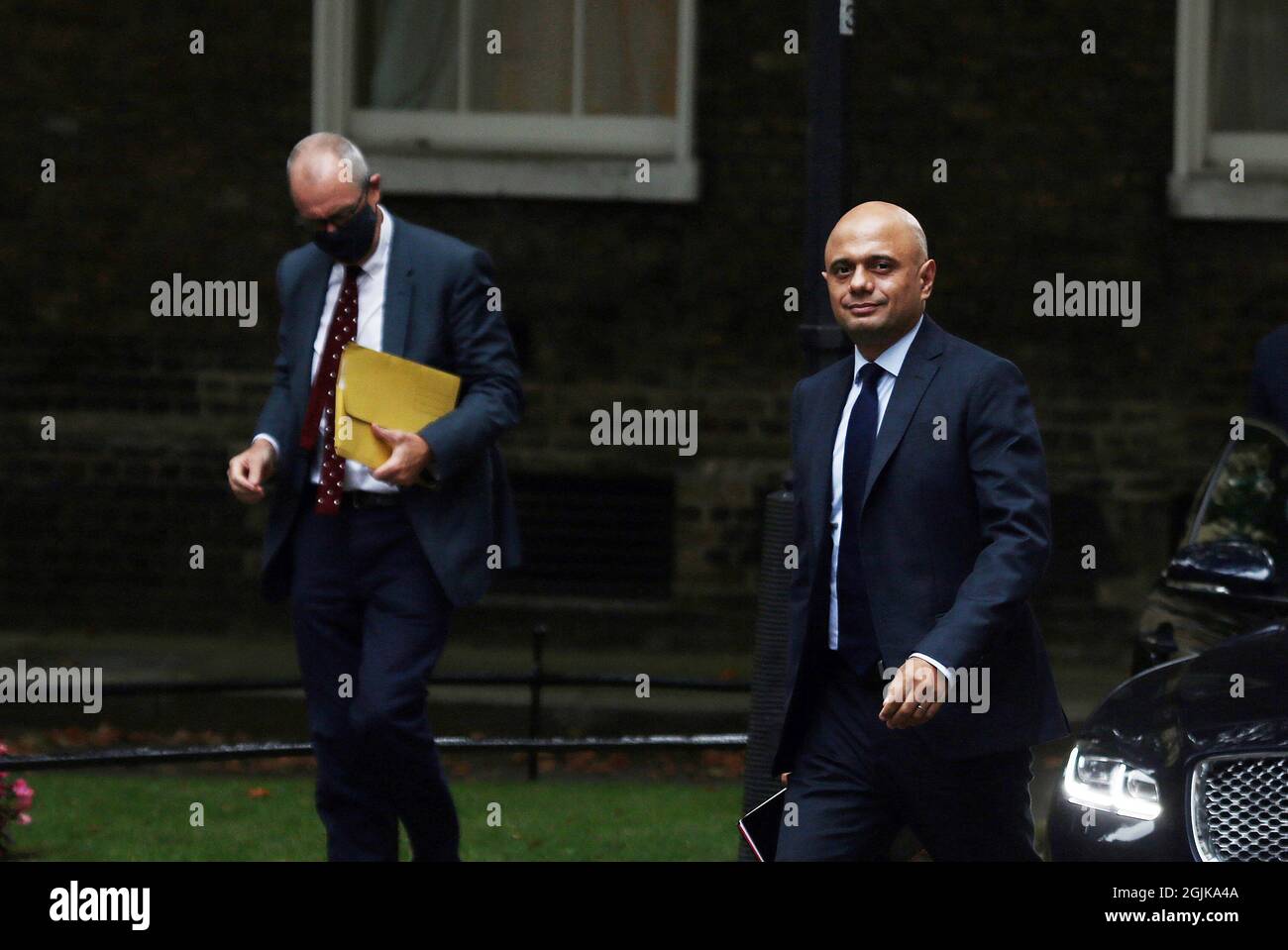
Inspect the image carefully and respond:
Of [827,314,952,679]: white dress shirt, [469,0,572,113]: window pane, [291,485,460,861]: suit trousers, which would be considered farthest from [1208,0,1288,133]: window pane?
[827,314,952,679]: white dress shirt

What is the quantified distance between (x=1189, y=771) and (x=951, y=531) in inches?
39.0

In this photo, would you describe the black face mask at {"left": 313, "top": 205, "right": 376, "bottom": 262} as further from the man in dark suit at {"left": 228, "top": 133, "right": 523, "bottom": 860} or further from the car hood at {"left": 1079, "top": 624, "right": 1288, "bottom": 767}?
the car hood at {"left": 1079, "top": 624, "right": 1288, "bottom": 767}

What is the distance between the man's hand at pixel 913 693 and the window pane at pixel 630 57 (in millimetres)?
7846

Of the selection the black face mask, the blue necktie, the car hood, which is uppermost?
the black face mask

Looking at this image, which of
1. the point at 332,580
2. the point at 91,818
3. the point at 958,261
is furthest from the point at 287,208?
the point at 332,580

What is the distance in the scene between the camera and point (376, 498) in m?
5.80

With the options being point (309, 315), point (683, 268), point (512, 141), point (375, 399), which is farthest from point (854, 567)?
point (512, 141)

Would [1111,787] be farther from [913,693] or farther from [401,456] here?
[401,456]

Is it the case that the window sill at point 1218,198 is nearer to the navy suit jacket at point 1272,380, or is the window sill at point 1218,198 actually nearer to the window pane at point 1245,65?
the window pane at point 1245,65

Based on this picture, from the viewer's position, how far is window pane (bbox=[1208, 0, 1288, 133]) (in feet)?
39.0

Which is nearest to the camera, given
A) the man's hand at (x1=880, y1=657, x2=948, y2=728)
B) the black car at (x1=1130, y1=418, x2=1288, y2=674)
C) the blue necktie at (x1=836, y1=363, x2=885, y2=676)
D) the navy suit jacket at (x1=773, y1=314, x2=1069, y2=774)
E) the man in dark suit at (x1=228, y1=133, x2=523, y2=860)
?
the man's hand at (x1=880, y1=657, x2=948, y2=728)
